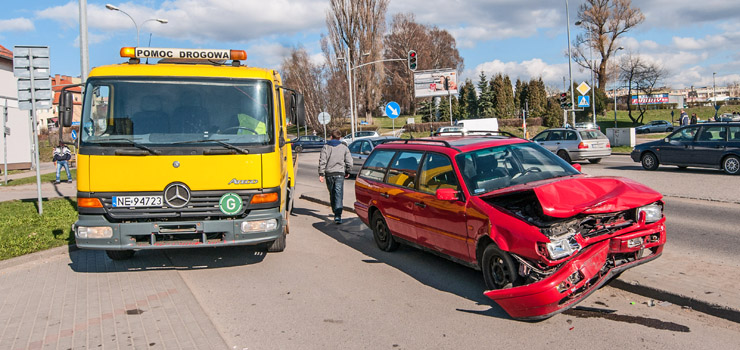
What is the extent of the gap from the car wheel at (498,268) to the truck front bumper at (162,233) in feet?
8.81

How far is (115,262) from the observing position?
25.0ft

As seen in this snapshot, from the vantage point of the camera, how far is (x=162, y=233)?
6.28 metres

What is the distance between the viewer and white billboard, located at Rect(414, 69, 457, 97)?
59.2 meters

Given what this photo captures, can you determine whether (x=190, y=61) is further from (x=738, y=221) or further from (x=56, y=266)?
(x=738, y=221)

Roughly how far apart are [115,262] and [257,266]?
6.90ft

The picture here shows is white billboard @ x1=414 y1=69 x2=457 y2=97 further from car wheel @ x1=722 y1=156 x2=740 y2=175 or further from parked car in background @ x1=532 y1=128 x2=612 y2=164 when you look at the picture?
car wheel @ x1=722 y1=156 x2=740 y2=175

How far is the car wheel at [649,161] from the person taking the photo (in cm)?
1754

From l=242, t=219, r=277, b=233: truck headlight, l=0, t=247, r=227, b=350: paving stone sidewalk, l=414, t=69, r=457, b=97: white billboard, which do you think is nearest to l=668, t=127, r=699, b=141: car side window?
l=242, t=219, r=277, b=233: truck headlight

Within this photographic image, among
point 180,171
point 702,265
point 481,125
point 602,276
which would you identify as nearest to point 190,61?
point 180,171

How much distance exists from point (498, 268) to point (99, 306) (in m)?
4.03

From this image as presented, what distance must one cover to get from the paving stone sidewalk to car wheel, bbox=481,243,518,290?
99.1 inches

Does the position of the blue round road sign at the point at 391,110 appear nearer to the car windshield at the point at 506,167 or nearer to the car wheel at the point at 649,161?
the car wheel at the point at 649,161

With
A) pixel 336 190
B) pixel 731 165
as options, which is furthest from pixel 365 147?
pixel 731 165

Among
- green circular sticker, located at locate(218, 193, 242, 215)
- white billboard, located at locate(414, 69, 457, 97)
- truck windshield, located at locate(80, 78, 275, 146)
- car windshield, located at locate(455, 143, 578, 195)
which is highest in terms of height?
white billboard, located at locate(414, 69, 457, 97)
